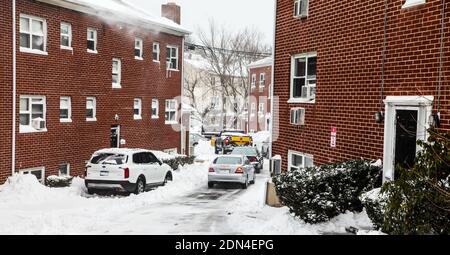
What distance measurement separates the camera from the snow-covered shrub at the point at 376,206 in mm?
8836

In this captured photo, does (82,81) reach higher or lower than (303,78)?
higher

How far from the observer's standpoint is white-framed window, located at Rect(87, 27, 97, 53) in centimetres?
2309

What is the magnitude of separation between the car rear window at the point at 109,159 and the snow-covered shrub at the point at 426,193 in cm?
1154

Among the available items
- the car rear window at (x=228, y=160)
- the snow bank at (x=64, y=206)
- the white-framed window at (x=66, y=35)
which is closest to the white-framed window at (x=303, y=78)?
the snow bank at (x=64, y=206)

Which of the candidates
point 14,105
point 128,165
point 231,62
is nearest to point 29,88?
point 14,105

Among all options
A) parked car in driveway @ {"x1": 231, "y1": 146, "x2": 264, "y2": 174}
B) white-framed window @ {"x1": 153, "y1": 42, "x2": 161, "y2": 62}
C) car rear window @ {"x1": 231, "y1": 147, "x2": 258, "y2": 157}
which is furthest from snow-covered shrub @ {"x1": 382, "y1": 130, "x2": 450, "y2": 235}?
white-framed window @ {"x1": 153, "y1": 42, "x2": 161, "y2": 62}

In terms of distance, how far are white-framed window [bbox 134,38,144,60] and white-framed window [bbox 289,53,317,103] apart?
13590 millimetres

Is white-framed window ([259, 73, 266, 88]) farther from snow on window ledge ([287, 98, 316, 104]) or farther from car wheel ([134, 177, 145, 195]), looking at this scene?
snow on window ledge ([287, 98, 316, 104])

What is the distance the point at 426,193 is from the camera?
6.87 metres

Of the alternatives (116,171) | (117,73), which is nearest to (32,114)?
(116,171)

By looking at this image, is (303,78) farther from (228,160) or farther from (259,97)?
(259,97)

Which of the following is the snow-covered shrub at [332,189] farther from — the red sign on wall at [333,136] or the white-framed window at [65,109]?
the white-framed window at [65,109]

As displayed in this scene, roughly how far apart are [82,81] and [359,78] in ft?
47.4

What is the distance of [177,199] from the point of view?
1733 centimetres
